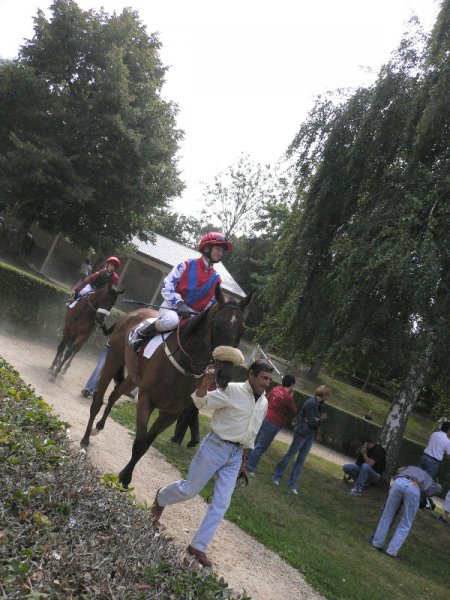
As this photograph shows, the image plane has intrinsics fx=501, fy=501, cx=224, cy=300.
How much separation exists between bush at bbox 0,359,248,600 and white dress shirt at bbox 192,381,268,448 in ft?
3.98

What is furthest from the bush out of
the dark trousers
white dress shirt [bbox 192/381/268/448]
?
the dark trousers

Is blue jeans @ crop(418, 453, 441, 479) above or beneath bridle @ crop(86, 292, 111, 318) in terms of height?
beneath

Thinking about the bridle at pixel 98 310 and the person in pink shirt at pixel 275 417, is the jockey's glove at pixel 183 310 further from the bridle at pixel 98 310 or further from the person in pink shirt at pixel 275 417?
the person in pink shirt at pixel 275 417

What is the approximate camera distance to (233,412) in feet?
14.3

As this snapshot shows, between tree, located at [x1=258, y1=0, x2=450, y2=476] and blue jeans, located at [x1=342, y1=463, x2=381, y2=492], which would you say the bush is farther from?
blue jeans, located at [x1=342, y1=463, x2=381, y2=492]

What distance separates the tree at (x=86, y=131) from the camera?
21156 mm

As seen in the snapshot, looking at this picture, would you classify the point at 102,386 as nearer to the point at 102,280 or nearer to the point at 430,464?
the point at 102,280

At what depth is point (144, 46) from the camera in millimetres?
24344

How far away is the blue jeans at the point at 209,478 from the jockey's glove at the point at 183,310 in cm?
138

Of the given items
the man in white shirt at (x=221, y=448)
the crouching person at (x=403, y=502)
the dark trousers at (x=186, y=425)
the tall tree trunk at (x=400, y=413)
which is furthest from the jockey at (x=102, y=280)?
the tall tree trunk at (x=400, y=413)

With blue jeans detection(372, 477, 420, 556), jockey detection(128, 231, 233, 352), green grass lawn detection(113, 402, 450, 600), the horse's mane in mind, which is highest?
jockey detection(128, 231, 233, 352)

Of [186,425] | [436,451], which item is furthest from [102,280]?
[436,451]

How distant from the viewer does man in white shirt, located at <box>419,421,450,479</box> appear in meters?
11.4

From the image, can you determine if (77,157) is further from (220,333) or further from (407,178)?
(220,333)
